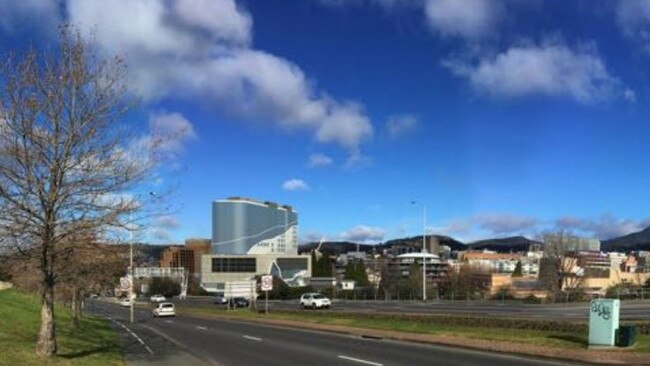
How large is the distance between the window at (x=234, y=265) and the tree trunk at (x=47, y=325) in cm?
17705

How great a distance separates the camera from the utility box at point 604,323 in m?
22.3

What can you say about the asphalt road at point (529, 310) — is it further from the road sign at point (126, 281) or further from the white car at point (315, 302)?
the road sign at point (126, 281)

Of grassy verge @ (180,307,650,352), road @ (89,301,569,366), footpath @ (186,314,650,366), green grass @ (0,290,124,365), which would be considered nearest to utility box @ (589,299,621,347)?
grassy verge @ (180,307,650,352)

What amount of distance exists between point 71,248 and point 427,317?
1027 inches

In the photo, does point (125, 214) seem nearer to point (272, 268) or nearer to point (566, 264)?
point (566, 264)

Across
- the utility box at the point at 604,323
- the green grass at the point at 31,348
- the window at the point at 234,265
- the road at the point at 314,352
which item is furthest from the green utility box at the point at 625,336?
the window at the point at 234,265

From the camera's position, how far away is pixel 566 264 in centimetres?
9762

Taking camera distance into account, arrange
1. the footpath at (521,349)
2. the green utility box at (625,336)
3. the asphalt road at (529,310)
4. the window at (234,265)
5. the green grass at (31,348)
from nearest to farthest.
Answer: the green grass at (31,348)
the footpath at (521,349)
the green utility box at (625,336)
the asphalt road at (529,310)
the window at (234,265)

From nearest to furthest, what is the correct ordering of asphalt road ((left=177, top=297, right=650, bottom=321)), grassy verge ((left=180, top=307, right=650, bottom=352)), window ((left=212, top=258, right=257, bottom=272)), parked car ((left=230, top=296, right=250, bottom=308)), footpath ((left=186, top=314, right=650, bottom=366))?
1. footpath ((left=186, top=314, right=650, bottom=366))
2. grassy verge ((left=180, top=307, right=650, bottom=352))
3. asphalt road ((left=177, top=297, right=650, bottom=321))
4. parked car ((left=230, top=296, right=250, bottom=308))
5. window ((left=212, top=258, right=257, bottom=272))

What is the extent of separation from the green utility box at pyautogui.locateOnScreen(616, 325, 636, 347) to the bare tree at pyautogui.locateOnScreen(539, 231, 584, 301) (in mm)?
65756

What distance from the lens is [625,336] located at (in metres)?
22.3

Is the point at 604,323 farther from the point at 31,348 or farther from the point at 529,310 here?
the point at 529,310

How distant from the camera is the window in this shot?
635 ft

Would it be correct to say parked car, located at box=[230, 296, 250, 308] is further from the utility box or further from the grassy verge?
the utility box
